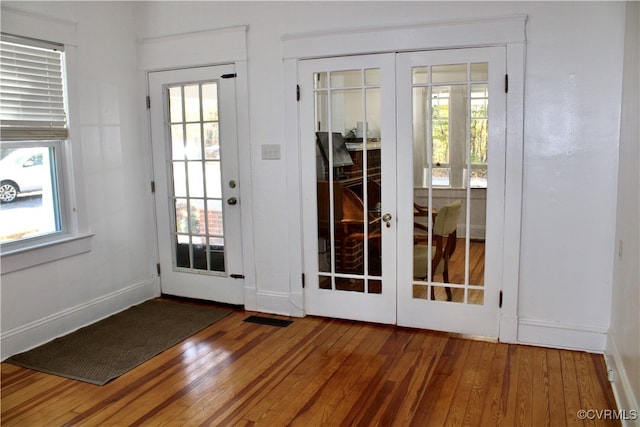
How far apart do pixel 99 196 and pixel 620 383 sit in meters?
3.74

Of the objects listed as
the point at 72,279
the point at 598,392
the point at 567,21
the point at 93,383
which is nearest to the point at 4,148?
the point at 72,279

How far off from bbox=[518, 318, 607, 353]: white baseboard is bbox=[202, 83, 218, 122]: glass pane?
2.81m

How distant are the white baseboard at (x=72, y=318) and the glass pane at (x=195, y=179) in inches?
35.4

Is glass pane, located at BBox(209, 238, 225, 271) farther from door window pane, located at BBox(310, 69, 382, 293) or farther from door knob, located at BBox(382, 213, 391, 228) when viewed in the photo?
door knob, located at BBox(382, 213, 391, 228)

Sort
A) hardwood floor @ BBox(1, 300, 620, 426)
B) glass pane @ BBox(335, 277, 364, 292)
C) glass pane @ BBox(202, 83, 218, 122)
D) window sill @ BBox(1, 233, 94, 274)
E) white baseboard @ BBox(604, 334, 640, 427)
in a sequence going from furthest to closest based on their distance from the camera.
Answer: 1. glass pane @ BBox(202, 83, 218, 122)
2. glass pane @ BBox(335, 277, 364, 292)
3. window sill @ BBox(1, 233, 94, 274)
4. hardwood floor @ BBox(1, 300, 620, 426)
5. white baseboard @ BBox(604, 334, 640, 427)

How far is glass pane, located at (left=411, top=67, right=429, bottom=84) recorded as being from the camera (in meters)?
3.54

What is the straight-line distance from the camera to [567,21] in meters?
3.19

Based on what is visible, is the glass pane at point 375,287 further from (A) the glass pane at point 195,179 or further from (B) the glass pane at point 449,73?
(A) the glass pane at point 195,179

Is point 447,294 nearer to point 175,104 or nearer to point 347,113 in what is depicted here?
point 347,113

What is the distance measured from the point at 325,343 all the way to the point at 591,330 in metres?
1.74

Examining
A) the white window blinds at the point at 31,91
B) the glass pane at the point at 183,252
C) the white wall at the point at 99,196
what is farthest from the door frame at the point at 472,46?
the white window blinds at the point at 31,91

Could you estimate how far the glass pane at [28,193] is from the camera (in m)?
3.47

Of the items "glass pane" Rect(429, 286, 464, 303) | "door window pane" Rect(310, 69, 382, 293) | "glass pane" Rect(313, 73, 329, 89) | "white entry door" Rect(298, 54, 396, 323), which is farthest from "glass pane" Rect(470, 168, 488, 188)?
"glass pane" Rect(313, 73, 329, 89)

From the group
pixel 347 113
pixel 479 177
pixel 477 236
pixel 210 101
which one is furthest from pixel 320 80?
pixel 477 236
